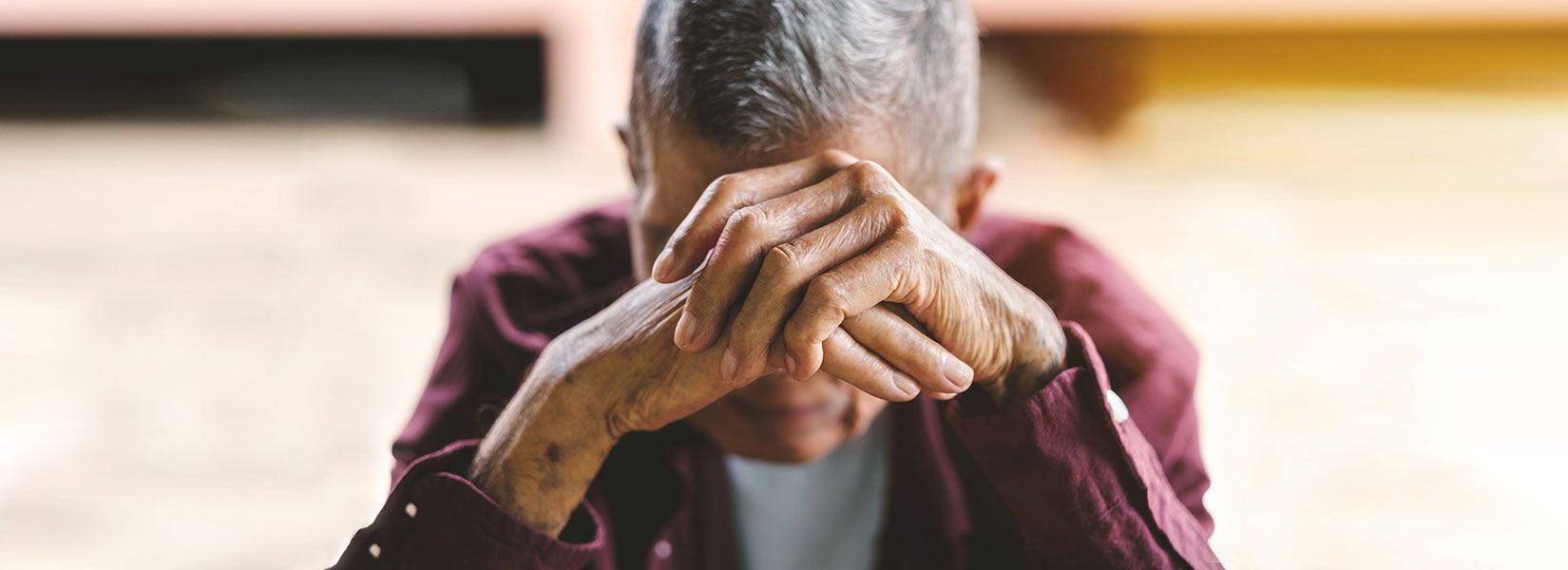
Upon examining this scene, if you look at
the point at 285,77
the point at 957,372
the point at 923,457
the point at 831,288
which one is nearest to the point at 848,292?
the point at 831,288

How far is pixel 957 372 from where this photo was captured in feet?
2.62

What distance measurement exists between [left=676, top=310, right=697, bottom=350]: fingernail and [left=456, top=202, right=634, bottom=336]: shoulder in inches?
13.7

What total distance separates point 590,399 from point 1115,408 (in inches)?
Answer: 14.7

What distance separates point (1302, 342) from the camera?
2.75 metres

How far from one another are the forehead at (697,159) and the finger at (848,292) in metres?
0.12

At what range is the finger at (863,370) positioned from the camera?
76cm

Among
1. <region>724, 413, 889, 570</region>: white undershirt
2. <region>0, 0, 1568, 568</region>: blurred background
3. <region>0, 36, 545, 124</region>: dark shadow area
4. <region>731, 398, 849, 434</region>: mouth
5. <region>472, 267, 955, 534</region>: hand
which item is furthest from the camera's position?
<region>0, 36, 545, 124</region>: dark shadow area

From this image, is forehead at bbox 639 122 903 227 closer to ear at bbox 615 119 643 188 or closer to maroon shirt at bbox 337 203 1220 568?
ear at bbox 615 119 643 188

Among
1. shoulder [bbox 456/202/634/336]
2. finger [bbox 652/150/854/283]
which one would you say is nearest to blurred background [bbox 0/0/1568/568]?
shoulder [bbox 456/202/634/336]

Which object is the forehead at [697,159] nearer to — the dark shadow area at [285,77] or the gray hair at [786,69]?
the gray hair at [786,69]

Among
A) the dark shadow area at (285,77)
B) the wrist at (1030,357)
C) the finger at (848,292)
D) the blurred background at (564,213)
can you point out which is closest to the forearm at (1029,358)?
the wrist at (1030,357)

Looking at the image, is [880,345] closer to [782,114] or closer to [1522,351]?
[782,114]

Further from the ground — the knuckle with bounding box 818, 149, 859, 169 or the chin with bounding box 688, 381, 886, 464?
the knuckle with bounding box 818, 149, 859, 169

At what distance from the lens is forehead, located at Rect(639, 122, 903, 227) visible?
84cm
